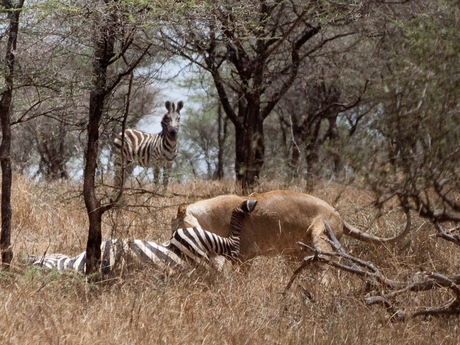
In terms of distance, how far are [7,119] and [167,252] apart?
182 centimetres

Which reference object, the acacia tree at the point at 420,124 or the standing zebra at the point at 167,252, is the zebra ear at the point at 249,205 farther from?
the acacia tree at the point at 420,124

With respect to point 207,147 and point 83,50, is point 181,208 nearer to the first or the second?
point 83,50

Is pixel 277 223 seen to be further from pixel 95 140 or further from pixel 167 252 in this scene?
pixel 95 140

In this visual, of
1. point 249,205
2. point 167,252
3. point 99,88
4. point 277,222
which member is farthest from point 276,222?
point 99,88

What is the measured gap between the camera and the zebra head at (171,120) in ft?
50.8

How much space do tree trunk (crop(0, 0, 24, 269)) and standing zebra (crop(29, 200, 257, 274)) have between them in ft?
0.93

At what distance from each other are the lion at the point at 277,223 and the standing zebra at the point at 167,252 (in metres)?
0.34

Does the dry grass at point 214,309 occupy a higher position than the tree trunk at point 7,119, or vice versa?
the tree trunk at point 7,119

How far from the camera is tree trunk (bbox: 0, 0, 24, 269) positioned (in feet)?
18.0

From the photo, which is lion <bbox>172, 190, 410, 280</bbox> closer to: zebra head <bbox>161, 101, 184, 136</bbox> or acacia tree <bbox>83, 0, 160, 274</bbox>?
acacia tree <bbox>83, 0, 160, 274</bbox>

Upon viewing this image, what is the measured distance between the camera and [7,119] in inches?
221

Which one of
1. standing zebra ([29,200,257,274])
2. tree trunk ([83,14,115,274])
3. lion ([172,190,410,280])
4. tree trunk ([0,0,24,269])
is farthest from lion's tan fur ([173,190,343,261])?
tree trunk ([0,0,24,269])

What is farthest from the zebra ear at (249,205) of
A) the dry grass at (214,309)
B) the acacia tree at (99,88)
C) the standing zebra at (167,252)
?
the acacia tree at (99,88)

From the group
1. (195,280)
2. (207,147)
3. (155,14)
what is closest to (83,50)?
(155,14)
